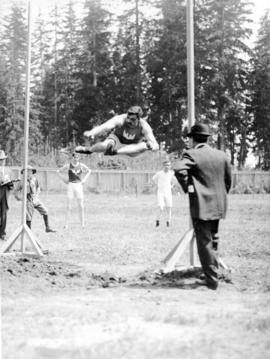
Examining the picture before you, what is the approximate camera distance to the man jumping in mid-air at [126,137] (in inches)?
308

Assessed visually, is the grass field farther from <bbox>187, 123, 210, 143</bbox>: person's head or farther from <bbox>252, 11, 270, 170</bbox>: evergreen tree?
<bbox>252, 11, 270, 170</bbox>: evergreen tree

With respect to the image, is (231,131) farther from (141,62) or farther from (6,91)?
Answer: (6,91)

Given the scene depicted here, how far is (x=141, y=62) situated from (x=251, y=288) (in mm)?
41479

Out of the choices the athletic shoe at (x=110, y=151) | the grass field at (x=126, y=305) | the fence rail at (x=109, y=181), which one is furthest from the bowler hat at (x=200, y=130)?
the fence rail at (x=109, y=181)

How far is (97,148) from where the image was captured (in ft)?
25.6

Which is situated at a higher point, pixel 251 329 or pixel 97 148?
pixel 97 148

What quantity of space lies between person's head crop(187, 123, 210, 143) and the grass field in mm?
1957

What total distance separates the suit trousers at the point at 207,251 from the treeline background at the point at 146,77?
30847 mm

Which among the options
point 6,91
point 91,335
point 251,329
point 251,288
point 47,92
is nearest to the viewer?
point 91,335

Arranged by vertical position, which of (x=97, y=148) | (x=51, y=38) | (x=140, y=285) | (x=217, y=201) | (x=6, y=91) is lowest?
(x=140, y=285)

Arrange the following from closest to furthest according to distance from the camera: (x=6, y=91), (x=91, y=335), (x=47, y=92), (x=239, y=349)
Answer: (x=239, y=349) → (x=91, y=335) → (x=6, y=91) → (x=47, y=92)

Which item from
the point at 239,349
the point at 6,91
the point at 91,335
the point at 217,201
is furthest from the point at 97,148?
the point at 6,91

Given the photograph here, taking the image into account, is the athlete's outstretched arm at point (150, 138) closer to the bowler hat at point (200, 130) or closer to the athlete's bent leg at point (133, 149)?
the athlete's bent leg at point (133, 149)

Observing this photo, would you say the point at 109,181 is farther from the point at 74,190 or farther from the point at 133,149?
the point at 133,149
